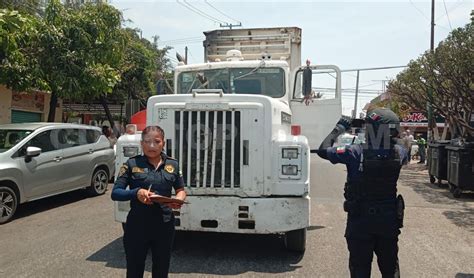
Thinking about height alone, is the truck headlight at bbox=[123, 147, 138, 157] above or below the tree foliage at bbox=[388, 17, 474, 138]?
below

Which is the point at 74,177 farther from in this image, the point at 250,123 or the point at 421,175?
the point at 421,175

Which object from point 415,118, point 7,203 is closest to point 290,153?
point 7,203

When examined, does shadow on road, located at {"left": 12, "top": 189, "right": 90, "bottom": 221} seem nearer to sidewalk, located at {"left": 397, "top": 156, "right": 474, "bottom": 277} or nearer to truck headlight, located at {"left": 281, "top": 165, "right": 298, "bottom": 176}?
truck headlight, located at {"left": 281, "top": 165, "right": 298, "bottom": 176}

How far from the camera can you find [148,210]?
3477 mm

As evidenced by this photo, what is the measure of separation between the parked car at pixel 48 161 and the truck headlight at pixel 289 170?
15.5ft

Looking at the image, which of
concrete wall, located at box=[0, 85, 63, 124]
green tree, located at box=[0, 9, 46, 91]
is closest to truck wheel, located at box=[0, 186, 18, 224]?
green tree, located at box=[0, 9, 46, 91]

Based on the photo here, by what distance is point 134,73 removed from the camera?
21.8 metres

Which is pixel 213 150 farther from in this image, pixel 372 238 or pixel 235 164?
pixel 372 238

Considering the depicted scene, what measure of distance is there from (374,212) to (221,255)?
2.57 meters

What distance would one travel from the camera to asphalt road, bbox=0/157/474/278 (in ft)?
16.5

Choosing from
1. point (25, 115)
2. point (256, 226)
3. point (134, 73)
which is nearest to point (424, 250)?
point (256, 226)

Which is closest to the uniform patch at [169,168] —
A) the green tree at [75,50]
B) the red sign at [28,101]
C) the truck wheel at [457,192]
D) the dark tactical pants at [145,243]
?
the dark tactical pants at [145,243]

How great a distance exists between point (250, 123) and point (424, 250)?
3002mm

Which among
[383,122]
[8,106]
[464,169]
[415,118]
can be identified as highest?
[415,118]
